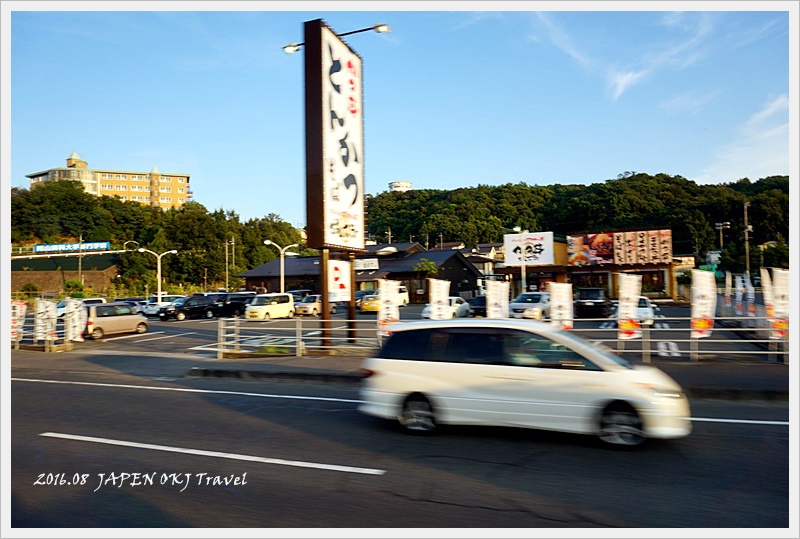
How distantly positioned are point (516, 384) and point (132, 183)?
526ft

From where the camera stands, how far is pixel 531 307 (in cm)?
2628

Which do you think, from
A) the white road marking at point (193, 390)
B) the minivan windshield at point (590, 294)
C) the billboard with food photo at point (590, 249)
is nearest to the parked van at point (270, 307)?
the minivan windshield at point (590, 294)

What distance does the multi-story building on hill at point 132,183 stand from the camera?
144 metres

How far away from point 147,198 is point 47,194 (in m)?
61.1

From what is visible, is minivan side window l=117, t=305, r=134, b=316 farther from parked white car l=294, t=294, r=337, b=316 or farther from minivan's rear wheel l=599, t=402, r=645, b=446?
minivan's rear wheel l=599, t=402, r=645, b=446

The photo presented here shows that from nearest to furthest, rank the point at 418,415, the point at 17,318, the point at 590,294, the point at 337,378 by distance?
1. the point at 418,415
2. the point at 337,378
3. the point at 17,318
4. the point at 590,294

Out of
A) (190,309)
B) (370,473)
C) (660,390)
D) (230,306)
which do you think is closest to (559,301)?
(660,390)

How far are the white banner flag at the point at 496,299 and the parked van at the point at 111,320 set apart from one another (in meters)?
16.8

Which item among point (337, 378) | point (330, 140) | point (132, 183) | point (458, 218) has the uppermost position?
point (132, 183)

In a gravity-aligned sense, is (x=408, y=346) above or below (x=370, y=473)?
above

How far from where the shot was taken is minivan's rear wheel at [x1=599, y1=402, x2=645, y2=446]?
7035mm

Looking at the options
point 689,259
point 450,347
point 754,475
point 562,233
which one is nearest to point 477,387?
point 450,347

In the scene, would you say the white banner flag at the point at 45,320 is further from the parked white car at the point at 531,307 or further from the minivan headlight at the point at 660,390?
the minivan headlight at the point at 660,390

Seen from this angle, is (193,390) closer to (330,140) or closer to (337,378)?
(337,378)
